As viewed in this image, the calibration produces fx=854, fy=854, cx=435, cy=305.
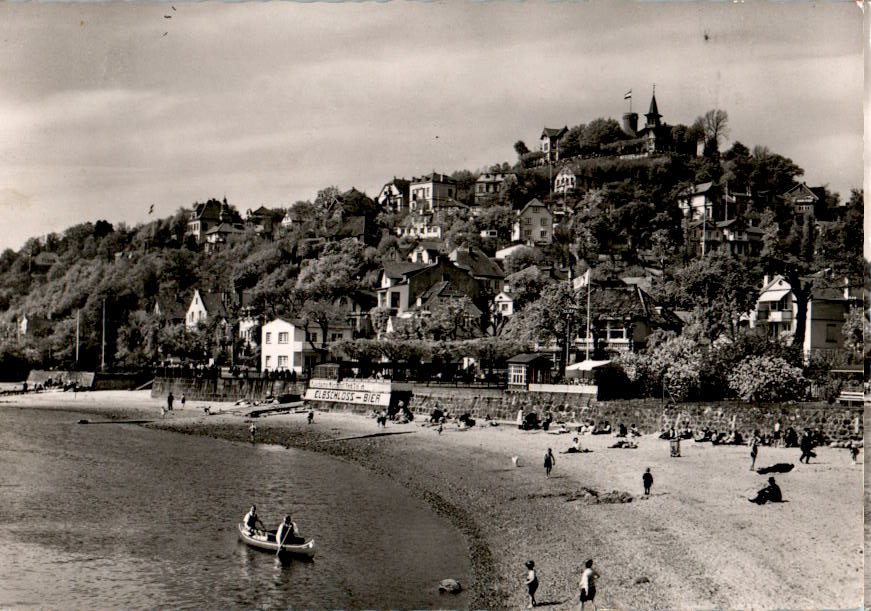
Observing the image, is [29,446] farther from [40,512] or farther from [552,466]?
[552,466]

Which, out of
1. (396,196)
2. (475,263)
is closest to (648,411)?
(475,263)

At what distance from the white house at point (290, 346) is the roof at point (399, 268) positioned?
11.4m

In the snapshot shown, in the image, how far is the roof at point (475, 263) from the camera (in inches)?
3790

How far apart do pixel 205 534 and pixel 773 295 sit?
52049mm

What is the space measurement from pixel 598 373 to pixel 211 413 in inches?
1213

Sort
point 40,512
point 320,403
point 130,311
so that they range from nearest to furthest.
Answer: point 40,512 → point 320,403 → point 130,311

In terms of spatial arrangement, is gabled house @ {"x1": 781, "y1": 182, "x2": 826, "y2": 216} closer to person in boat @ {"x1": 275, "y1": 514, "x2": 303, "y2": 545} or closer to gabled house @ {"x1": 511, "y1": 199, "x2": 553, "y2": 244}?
gabled house @ {"x1": 511, "y1": 199, "x2": 553, "y2": 244}

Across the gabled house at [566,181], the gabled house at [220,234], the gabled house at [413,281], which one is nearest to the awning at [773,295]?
the gabled house at [413,281]

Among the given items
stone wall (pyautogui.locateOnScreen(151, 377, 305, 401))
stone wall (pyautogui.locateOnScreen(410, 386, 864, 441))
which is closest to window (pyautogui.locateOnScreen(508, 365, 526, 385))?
stone wall (pyautogui.locateOnScreen(410, 386, 864, 441))

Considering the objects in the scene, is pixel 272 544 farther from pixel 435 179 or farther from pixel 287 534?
pixel 435 179

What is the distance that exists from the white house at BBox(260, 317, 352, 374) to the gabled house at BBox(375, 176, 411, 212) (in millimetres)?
72016

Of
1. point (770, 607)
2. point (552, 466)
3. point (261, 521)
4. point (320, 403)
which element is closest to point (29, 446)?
point (320, 403)

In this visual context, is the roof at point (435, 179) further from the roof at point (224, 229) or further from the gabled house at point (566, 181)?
the roof at point (224, 229)

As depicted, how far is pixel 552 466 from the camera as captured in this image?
33.9 m
